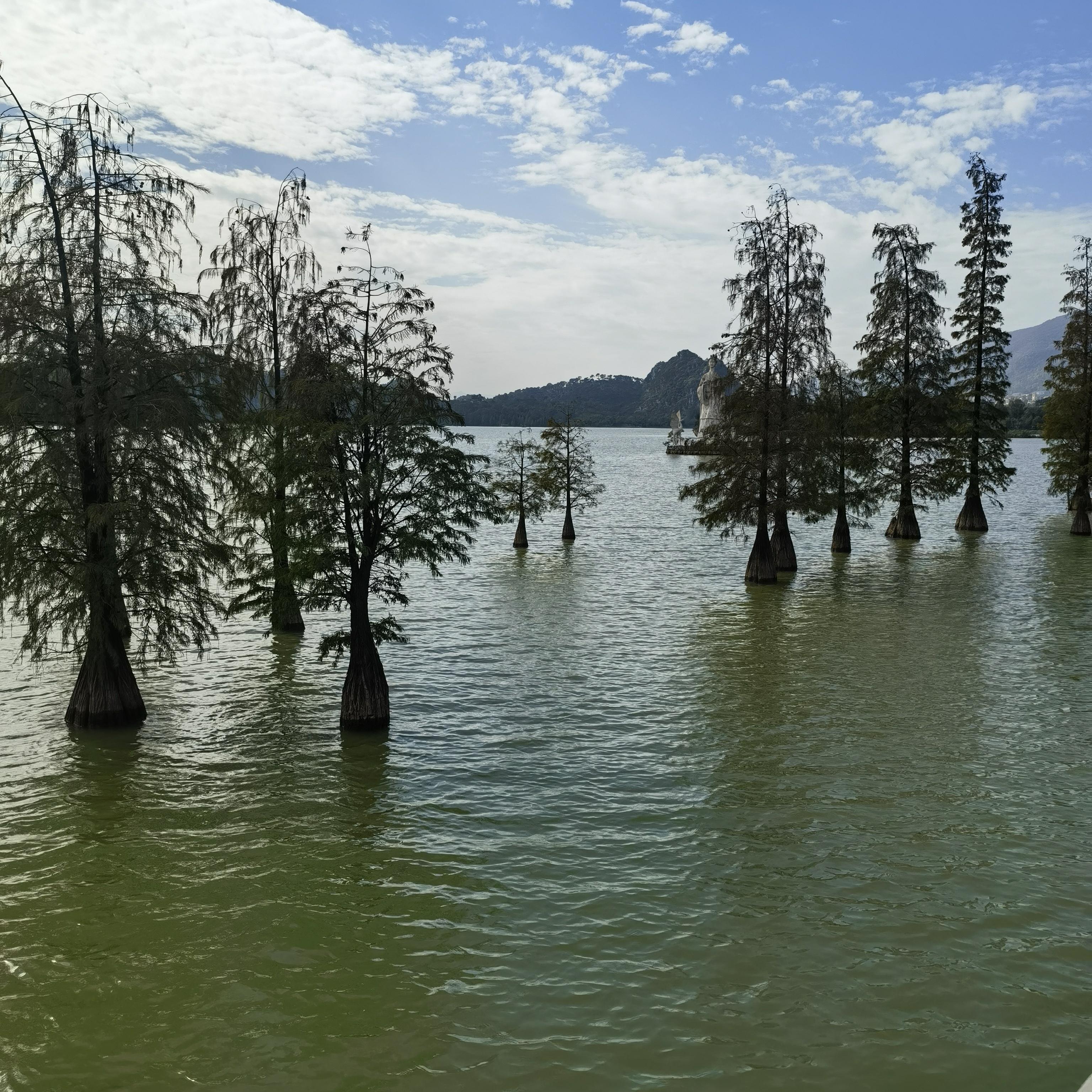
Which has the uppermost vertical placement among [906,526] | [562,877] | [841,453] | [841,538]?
[841,453]

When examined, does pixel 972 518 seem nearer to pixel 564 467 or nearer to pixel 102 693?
pixel 564 467

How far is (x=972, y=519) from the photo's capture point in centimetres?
6738

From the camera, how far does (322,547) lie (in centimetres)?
2184

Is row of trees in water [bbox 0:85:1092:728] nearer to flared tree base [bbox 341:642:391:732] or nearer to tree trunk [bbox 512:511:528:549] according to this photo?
flared tree base [bbox 341:642:391:732]

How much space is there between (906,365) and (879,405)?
2832mm

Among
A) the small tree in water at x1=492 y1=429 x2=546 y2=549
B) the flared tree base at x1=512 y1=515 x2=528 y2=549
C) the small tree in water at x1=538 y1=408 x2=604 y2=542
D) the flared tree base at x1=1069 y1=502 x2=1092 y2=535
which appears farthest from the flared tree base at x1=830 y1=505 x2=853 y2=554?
the flared tree base at x1=512 y1=515 x2=528 y2=549

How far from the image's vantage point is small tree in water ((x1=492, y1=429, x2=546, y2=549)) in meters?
60.2

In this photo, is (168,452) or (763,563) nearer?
(168,452)

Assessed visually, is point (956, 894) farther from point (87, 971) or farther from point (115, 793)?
point (115, 793)

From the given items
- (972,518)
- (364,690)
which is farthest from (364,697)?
(972,518)

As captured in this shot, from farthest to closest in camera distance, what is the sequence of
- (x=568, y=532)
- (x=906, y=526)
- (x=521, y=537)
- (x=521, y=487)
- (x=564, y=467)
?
(x=568, y=532), (x=564, y=467), (x=906, y=526), (x=521, y=537), (x=521, y=487)

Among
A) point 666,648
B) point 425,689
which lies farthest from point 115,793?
point 666,648

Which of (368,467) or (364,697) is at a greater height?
(368,467)

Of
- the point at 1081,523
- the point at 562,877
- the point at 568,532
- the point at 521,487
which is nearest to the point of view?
the point at 562,877
